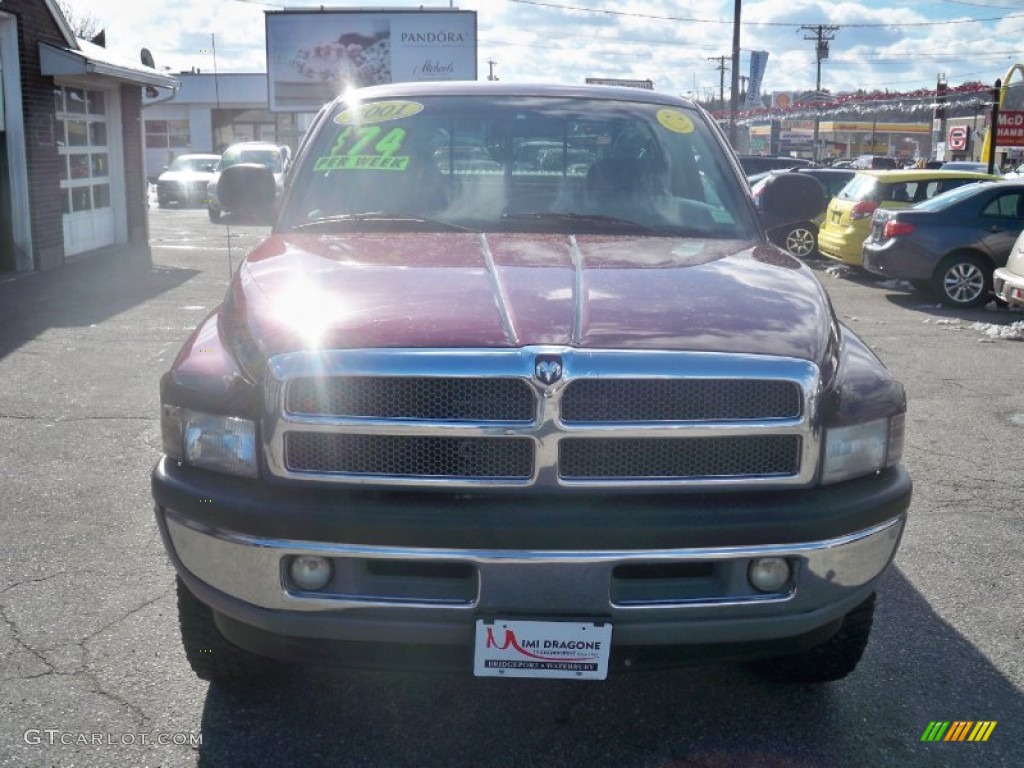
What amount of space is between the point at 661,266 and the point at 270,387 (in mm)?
1318

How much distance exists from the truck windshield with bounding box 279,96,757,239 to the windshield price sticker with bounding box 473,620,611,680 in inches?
66.2

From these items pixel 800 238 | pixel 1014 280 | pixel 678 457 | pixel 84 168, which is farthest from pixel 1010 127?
pixel 678 457

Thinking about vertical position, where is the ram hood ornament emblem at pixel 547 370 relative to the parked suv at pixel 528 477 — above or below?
above

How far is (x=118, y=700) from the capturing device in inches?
135

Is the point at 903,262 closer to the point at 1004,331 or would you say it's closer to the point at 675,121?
the point at 1004,331

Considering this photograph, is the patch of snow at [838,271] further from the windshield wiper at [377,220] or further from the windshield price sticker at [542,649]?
the windshield price sticker at [542,649]

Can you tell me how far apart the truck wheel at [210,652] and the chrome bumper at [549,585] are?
0.39 meters

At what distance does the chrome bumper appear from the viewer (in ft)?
9.03

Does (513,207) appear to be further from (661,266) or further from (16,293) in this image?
(16,293)

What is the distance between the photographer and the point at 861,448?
302 cm

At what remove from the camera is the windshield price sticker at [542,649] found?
2.77 meters
